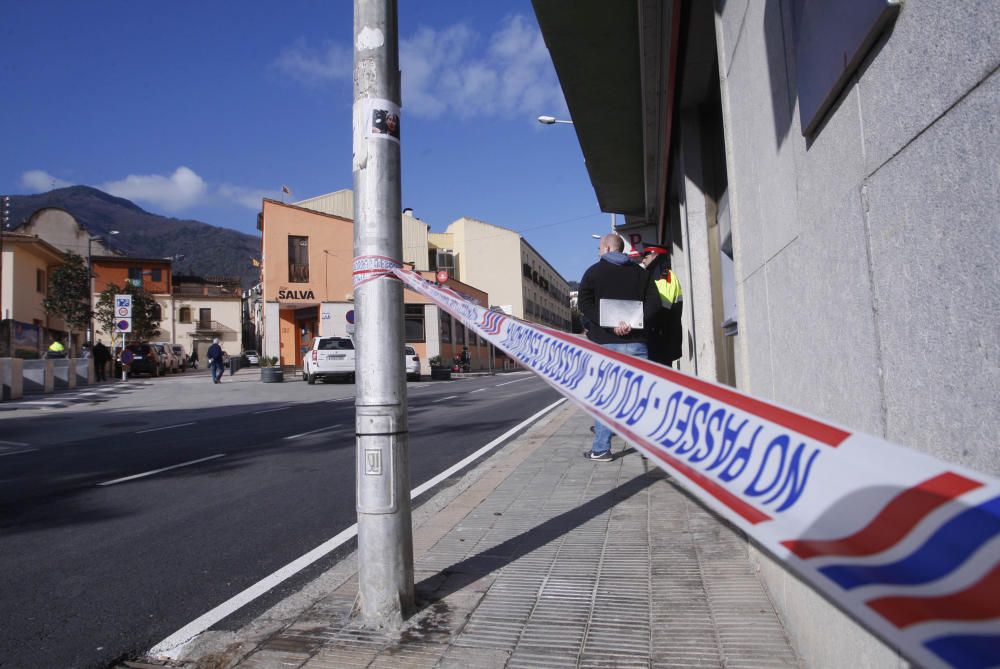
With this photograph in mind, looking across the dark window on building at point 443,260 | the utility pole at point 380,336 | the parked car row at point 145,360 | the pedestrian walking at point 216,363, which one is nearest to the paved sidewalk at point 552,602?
the utility pole at point 380,336

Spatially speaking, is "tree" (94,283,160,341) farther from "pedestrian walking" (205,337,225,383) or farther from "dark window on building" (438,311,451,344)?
"dark window on building" (438,311,451,344)

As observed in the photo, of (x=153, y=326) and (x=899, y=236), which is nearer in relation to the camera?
(x=899, y=236)

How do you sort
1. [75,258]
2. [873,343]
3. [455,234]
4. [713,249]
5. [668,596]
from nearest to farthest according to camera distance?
[873,343]
[668,596]
[713,249]
[75,258]
[455,234]

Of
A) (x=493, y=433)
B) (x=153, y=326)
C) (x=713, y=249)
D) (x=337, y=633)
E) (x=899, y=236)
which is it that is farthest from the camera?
(x=153, y=326)

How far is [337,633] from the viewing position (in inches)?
119

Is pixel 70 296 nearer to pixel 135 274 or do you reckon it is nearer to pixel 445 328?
pixel 445 328

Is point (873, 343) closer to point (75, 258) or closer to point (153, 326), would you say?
point (75, 258)

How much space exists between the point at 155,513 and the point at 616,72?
276 inches

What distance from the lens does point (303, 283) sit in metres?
41.1

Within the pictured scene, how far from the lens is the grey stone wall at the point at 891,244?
1.20 meters

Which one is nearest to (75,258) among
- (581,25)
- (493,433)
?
(493,433)

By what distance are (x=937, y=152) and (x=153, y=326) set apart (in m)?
52.3

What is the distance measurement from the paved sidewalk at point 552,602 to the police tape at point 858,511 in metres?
1.76

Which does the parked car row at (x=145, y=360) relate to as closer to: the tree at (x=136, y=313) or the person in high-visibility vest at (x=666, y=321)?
the tree at (x=136, y=313)
